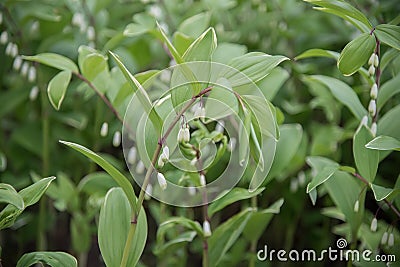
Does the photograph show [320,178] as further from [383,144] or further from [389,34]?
[389,34]

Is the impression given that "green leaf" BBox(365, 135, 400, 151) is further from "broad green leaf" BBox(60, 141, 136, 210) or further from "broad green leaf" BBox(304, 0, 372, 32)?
"broad green leaf" BBox(60, 141, 136, 210)

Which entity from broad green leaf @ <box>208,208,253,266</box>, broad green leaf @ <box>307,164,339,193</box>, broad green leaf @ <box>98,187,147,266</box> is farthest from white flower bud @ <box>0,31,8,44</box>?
broad green leaf @ <box>307,164,339,193</box>

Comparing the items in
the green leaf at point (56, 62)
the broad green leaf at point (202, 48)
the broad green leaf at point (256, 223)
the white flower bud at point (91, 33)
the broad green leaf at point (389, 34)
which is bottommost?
the broad green leaf at point (256, 223)

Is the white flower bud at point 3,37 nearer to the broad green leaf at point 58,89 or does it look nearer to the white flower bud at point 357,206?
the broad green leaf at point 58,89

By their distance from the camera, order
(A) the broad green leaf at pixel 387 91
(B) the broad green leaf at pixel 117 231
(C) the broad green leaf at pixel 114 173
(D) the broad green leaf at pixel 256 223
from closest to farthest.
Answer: (C) the broad green leaf at pixel 114 173
(B) the broad green leaf at pixel 117 231
(A) the broad green leaf at pixel 387 91
(D) the broad green leaf at pixel 256 223
